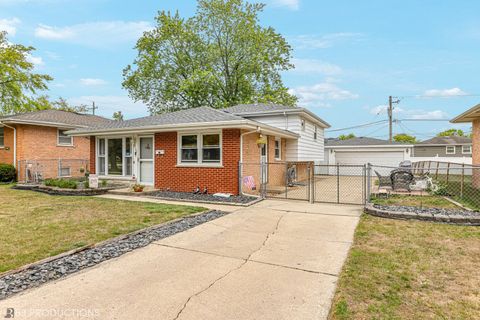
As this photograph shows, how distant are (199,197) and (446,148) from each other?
111 ft

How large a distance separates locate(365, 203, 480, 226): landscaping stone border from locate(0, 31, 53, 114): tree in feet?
100

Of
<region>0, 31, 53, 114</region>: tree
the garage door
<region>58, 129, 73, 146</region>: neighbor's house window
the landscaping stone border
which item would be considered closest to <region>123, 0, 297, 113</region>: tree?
<region>0, 31, 53, 114</region>: tree

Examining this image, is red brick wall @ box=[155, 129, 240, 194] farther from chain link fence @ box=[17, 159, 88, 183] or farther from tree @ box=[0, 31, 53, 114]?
tree @ box=[0, 31, 53, 114]

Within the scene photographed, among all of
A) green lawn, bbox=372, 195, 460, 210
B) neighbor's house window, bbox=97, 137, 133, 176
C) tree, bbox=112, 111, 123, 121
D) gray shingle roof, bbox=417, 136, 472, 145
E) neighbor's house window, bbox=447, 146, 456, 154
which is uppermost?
tree, bbox=112, 111, 123, 121

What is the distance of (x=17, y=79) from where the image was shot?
25812 millimetres

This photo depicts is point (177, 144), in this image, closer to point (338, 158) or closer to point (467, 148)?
point (338, 158)

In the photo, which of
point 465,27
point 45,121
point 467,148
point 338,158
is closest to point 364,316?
point 465,27

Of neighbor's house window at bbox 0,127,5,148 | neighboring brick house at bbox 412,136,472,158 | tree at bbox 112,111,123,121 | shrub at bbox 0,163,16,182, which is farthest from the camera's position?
tree at bbox 112,111,123,121

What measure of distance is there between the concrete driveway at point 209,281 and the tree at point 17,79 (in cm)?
2874

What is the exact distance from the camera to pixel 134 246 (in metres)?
4.88

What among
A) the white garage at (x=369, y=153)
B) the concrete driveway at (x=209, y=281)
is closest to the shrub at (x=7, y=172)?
the concrete driveway at (x=209, y=281)

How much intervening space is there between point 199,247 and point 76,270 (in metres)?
1.82

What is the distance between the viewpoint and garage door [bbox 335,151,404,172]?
77.6 ft

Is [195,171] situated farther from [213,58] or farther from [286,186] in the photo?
[213,58]
